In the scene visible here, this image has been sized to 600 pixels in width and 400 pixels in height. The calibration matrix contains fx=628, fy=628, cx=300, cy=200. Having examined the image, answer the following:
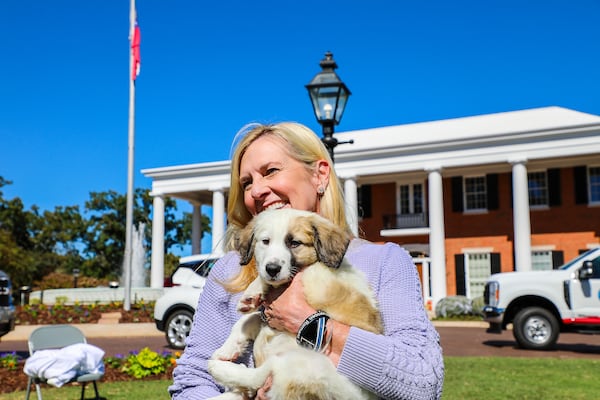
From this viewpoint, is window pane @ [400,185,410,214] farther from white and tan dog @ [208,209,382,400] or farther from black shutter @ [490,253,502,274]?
white and tan dog @ [208,209,382,400]

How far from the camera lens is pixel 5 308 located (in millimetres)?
13766

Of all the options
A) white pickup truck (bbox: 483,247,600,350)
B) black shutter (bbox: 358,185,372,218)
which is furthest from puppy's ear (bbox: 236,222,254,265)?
black shutter (bbox: 358,185,372,218)

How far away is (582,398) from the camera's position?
8547mm

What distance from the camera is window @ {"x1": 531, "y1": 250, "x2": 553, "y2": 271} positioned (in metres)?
32.6

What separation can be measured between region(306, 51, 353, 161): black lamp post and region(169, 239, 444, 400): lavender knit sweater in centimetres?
754

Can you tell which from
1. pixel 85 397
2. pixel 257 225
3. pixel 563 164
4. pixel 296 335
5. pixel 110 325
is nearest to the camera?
pixel 296 335

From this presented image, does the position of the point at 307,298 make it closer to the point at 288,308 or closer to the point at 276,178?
the point at 288,308

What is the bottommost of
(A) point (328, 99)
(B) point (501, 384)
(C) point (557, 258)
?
(B) point (501, 384)

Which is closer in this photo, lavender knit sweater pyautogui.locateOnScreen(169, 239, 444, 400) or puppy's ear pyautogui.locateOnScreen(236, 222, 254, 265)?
lavender knit sweater pyautogui.locateOnScreen(169, 239, 444, 400)

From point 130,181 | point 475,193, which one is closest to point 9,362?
point 130,181

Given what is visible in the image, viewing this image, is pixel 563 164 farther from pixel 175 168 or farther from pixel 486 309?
pixel 175 168

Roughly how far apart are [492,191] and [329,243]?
Result: 33333mm

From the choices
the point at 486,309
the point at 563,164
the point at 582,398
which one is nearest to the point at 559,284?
the point at 486,309

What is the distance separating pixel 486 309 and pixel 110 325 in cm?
1299
